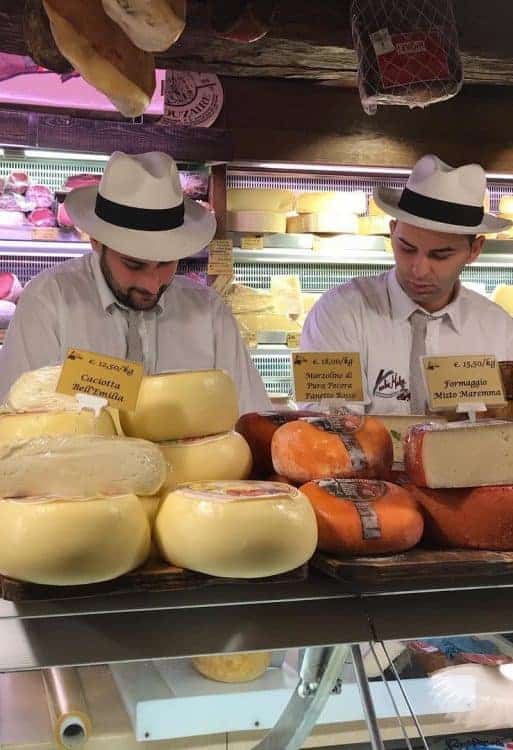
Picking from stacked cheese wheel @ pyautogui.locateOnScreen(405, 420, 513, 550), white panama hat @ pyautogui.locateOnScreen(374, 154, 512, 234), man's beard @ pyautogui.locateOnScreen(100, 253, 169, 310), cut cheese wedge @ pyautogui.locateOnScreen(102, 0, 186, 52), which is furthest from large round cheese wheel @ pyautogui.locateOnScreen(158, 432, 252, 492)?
white panama hat @ pyautogui.locateOnScreen(374, 154, 512, 234)

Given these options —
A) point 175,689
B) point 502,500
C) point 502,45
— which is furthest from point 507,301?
point 175,689

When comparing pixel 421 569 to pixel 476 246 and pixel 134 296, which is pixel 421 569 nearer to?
pixel 134 296

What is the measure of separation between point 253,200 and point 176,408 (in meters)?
3.46

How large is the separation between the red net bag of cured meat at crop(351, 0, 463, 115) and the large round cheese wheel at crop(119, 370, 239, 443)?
1.60 meters

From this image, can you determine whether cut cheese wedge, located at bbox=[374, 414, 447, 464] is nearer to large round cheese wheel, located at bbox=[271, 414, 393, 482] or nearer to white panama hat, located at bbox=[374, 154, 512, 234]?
large round cheese wheel, located at bbox=[271, 414, 393, 482]

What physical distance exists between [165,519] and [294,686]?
0.28 metres

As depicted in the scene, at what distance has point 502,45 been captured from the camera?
3.54m

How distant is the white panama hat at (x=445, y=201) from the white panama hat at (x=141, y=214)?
74 cm

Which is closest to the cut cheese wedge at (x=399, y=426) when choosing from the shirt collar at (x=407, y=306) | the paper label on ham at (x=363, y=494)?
the paper label on ham at (x=363, y=494)

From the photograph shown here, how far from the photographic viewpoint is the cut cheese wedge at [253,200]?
4.58 metres

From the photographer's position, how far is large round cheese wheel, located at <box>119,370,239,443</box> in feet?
4.13

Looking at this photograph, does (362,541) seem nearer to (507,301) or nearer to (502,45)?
(502,45)

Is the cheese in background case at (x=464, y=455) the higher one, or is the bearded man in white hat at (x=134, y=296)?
the bearded man in white hat at (x=134, y=296)

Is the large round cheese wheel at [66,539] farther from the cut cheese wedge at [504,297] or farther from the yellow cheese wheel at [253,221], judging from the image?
the cut cheese wedge at [504,297]
